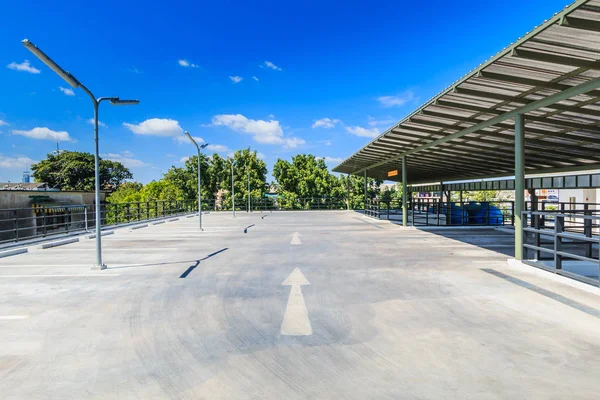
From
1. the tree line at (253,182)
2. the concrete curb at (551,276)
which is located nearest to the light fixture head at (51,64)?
the concrete curb at (551,276)

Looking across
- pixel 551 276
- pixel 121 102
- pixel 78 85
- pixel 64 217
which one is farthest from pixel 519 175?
pixel 64 217

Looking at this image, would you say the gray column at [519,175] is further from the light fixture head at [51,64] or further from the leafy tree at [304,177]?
the leafy tree at [304,177]

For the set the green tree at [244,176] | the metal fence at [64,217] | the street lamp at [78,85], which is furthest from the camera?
the green tree at [244,176]

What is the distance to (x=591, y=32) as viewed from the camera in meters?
5.06

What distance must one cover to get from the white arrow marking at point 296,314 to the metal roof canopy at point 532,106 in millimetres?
5527

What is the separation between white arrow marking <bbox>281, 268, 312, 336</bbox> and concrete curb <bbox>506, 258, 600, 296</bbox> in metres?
5.00

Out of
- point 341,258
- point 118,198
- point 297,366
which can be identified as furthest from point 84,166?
point 297,366

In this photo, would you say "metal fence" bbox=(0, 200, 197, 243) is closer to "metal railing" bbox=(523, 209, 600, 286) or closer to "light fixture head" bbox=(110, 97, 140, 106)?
"light fixture head" bbox=(110, 97, 140, 106)

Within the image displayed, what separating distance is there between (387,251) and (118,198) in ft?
172

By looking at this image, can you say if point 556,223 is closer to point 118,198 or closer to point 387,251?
point 387,251

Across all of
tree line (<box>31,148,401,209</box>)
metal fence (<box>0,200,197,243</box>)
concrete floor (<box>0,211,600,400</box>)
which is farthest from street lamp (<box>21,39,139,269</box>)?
tree line (<box>31,148,401,209</box>)

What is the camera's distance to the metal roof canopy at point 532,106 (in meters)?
5.52

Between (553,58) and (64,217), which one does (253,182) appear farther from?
(553,58)

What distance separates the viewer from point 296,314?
16.7 ft
